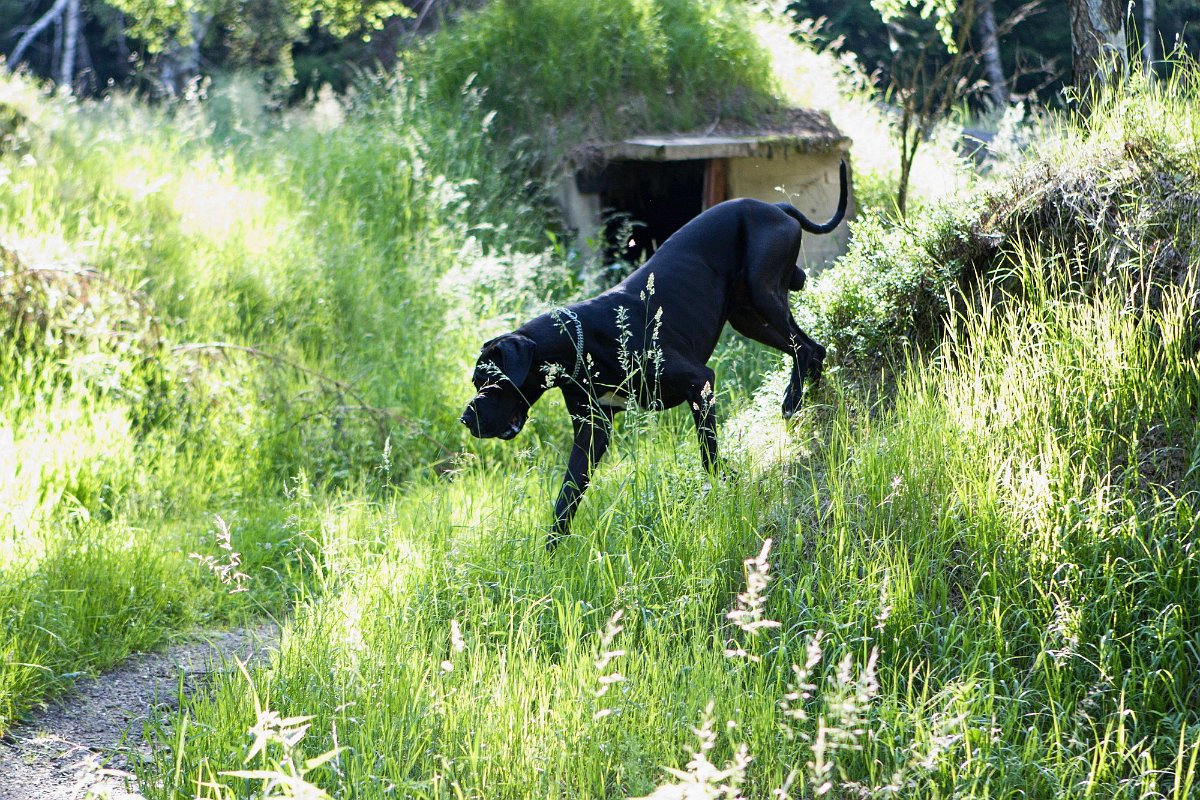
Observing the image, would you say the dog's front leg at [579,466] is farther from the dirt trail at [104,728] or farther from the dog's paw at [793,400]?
the dirt trail at [104,728]

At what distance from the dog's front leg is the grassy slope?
108 millimetres

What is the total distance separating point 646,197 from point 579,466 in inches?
253

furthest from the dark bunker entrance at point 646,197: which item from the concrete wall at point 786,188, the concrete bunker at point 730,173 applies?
the concrete wall at point 786,188

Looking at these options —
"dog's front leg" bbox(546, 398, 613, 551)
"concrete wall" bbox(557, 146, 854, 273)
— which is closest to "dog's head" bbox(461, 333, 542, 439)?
"dog's front leg" bbox(546, 398, 613, 551)

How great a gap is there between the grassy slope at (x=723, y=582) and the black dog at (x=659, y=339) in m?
0.21

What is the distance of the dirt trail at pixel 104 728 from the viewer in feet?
11.3

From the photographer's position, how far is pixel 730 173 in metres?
9.29

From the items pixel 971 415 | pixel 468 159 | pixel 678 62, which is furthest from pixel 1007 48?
pixel 971 415

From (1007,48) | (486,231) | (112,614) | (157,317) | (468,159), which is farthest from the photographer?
(1007,48)

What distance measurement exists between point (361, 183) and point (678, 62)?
3.14m

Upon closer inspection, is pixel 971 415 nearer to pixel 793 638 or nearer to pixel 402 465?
pixel 793 638

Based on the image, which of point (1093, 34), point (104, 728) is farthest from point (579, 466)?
point (1093, 34)

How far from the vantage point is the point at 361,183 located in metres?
9.52

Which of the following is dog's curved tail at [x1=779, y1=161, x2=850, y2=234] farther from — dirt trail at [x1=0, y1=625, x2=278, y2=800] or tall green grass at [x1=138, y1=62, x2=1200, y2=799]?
dirt trail at [x1=0, y1=625, x2=278, y2=800]
